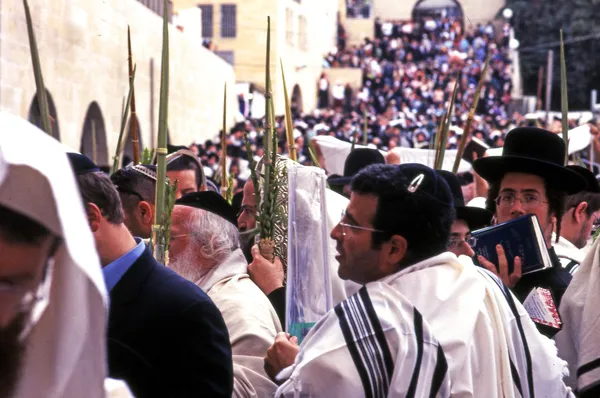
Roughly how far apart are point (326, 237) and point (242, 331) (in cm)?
37

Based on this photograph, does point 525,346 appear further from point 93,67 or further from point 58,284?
point 93,67

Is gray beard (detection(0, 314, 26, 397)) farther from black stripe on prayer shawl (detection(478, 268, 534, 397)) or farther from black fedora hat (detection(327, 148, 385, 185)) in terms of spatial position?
black fedora hat (detection(327, 148, 385, 185))

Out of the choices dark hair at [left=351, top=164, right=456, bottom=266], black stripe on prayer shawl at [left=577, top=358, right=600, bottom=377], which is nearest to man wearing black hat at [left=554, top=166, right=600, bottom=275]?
black stripe on prayer shawl at [left=577, top=358, right=600, bottom=377]

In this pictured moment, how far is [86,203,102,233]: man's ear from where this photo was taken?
96.4 inches

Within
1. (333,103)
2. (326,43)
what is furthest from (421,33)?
(333,103)

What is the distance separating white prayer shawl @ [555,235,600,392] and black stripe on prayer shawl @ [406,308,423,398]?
0.91 meters

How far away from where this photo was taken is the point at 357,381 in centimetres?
234

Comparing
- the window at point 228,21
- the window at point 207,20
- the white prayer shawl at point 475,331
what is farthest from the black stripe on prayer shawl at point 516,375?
the window at point 207,20

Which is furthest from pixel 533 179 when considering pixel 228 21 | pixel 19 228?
pixel 228 21

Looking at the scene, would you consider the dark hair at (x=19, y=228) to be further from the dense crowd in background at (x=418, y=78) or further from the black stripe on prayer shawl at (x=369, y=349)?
the dense crowd in background at (x=418, y=78)

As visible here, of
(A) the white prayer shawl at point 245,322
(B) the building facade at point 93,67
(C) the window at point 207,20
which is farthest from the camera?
(C) the window at point 207,20

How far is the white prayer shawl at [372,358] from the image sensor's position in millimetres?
2338

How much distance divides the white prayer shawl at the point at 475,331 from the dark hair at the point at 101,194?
2.02 feet

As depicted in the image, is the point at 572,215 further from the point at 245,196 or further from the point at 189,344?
the point at 189,344
